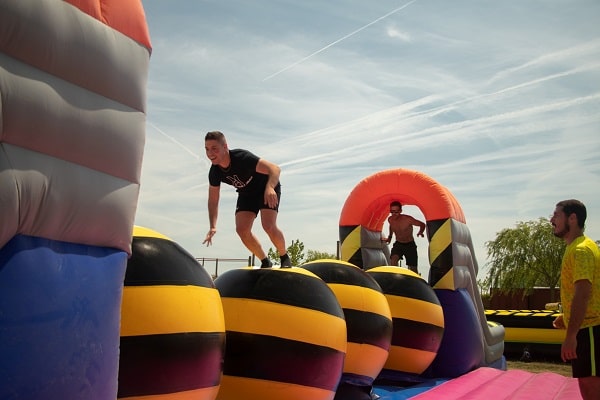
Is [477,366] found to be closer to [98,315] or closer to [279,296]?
[279,296]

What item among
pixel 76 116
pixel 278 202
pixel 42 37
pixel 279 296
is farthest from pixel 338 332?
→ pixel 42 37

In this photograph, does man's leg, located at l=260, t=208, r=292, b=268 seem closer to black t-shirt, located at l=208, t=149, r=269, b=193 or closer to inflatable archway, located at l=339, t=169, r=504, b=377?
black t-shirt, located at l=208, t=149, r=269, b=193

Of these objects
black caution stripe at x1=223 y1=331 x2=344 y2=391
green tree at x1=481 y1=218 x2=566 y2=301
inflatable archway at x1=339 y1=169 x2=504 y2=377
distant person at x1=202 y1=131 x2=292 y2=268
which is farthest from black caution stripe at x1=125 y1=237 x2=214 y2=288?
green tree at x1=481 y1=218 x2=566 y2=301

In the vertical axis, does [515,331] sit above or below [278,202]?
below

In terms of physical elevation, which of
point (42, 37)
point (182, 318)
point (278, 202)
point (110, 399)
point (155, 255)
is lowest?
point (110, 399)

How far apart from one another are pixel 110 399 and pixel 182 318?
812 mm

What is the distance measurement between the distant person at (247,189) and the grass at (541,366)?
270 inches

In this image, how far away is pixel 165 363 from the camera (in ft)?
10.3

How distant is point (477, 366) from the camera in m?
8.07

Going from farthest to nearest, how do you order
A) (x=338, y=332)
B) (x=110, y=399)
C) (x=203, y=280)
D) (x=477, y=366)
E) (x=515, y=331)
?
(x=515, y=331), (x=477, y=366), (x=338, y=332), (x=203, y=280), (x=110, y=399)

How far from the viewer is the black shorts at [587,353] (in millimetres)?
3777

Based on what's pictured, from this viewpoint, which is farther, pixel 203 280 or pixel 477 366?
pixel 477 366

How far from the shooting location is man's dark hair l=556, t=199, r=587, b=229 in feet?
13.3

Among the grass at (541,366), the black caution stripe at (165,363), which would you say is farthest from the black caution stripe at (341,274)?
the grass at (541,366)
